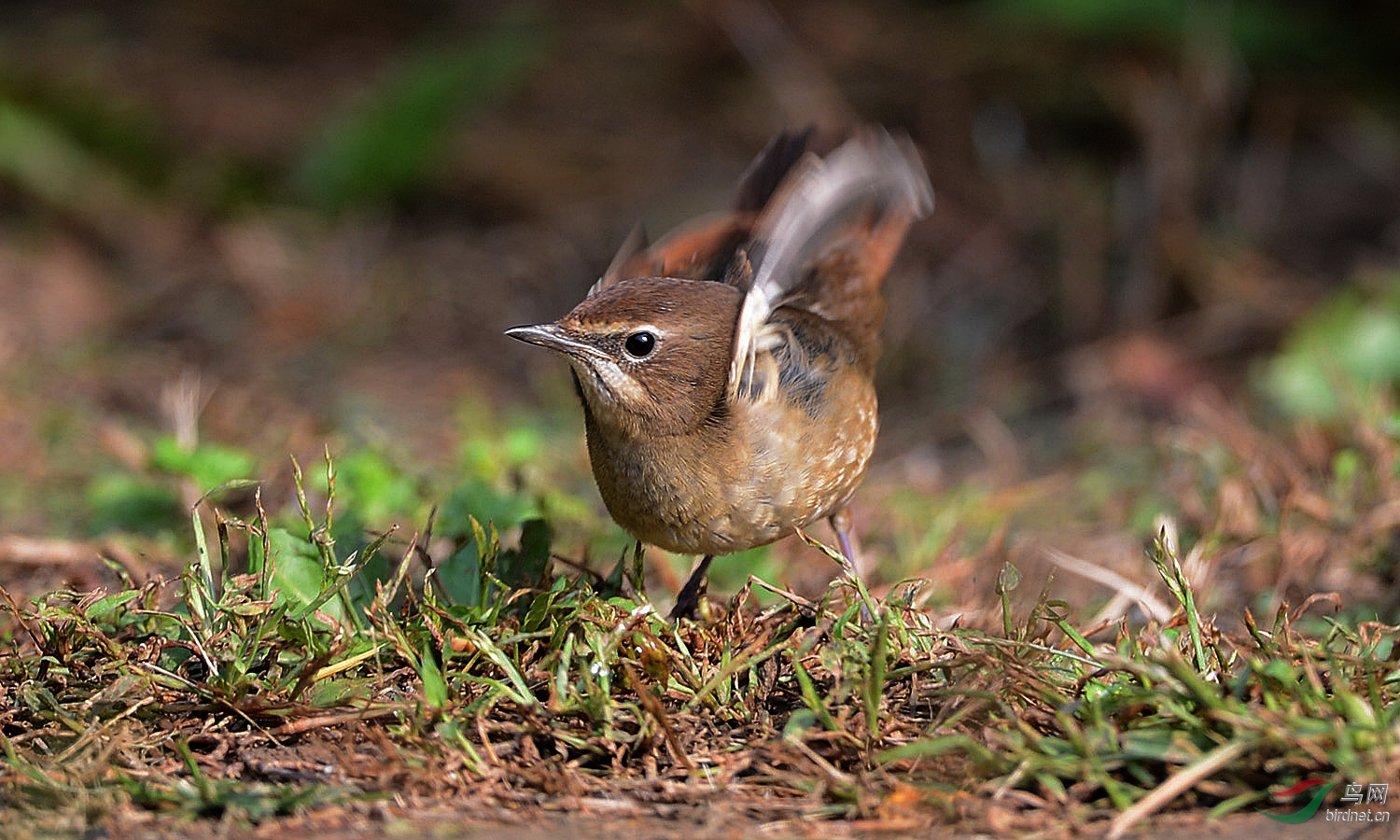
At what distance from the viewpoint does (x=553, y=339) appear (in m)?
3.12

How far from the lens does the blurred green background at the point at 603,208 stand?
5.66m

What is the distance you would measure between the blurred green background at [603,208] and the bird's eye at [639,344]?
59.5 inches

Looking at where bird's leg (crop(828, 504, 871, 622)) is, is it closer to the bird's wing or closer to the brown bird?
the brown bird

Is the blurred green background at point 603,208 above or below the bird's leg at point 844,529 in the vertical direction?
above

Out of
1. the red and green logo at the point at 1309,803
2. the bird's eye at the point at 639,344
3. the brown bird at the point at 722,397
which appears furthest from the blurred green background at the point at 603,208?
the red and green logo at the point at 1309,803

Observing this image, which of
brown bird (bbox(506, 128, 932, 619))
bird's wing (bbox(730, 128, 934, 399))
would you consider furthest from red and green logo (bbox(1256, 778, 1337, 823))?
bird's wing (bbox(730, 128, 934, 399))

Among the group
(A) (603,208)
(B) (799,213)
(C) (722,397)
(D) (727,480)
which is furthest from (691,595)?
(A) (603,208)

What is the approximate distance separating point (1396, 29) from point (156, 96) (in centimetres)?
699

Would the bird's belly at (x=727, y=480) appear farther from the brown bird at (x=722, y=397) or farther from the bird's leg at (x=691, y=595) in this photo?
the bird's leg at (x=691, y=595)

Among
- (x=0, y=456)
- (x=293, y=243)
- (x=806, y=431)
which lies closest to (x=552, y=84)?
(x=293, y=243)

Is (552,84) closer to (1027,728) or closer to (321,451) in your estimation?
(321,451)

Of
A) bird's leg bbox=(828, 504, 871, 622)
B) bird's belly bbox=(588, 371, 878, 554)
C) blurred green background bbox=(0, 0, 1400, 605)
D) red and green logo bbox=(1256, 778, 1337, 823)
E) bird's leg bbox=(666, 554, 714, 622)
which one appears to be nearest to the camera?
red and green logo bbox=(1256, 778, 1337, 823)

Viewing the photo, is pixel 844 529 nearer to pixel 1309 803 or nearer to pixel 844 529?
pixel 844 529

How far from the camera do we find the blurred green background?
5.66 metres
